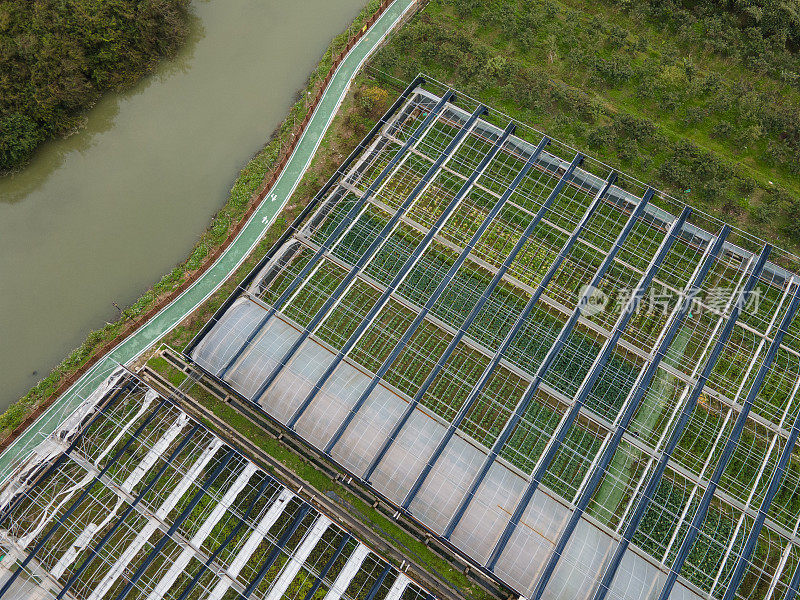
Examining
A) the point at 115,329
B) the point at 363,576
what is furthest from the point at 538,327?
the point at 115,329

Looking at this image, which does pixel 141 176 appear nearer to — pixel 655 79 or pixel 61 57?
pixel 61 57

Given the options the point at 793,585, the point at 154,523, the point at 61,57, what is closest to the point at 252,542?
the point at 154,523

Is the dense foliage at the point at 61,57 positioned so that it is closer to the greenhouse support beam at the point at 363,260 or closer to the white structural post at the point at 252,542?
the greenhouse support beam at the point at 363,260

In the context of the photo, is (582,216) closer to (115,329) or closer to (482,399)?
(482,399)

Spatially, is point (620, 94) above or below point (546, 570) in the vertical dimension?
above

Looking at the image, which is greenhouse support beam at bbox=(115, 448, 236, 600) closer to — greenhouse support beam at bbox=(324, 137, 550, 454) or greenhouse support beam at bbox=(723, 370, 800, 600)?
greenhouse support beam at bbox=(324, 137, 550, 454)

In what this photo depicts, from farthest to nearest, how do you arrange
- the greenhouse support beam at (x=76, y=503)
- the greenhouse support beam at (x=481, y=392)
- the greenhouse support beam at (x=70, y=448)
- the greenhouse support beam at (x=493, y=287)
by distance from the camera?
the greenhouse support beam at (x=493, y=287) < the greenhouse support beam at (x=70, y=448) < the greenhouse support beam at (x=481, y=392) < the greenhouse support beam at (x=76, y=503)

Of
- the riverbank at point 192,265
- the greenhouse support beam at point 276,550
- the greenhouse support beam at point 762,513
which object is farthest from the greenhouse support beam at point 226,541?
the greenhouse support beam at point 762,513

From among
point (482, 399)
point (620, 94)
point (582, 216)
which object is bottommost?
point (482, 399)
